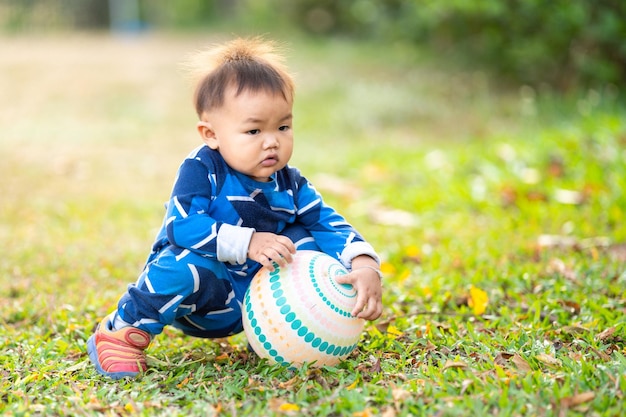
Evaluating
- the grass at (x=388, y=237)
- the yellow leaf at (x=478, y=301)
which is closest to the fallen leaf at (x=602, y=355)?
the grass at (x=388, y=237)

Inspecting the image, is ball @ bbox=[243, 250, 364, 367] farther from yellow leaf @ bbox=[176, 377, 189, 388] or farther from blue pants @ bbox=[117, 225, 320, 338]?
yellow leaf @ bbox=[176, 377, 189, 388]

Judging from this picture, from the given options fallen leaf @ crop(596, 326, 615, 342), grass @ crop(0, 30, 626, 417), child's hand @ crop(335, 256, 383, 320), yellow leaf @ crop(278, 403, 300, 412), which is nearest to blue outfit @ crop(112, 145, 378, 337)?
child's hand @ crop(335, 256, 383, 320)

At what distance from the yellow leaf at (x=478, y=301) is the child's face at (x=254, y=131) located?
1.26 meters

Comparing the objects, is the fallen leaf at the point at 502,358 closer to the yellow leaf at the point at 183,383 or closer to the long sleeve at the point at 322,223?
the long sleeve at the point at 322,223

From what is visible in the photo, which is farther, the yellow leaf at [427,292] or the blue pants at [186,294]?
the yellow leaf at [427,292]

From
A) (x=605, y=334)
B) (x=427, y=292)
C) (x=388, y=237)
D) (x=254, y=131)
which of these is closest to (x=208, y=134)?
(x=254, y=131)

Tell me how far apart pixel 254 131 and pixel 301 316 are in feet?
2.37

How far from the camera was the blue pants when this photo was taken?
114 inches

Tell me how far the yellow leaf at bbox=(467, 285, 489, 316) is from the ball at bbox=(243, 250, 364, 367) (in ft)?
2.95

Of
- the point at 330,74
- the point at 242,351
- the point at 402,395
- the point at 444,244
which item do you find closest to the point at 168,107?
the point at 330,74

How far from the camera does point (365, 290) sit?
2910 millimetres

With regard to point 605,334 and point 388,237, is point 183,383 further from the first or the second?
point 388,237

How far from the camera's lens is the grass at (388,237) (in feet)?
8.84

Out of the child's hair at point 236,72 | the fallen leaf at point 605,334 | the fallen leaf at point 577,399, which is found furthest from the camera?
the fallen leaf at point 605,334
